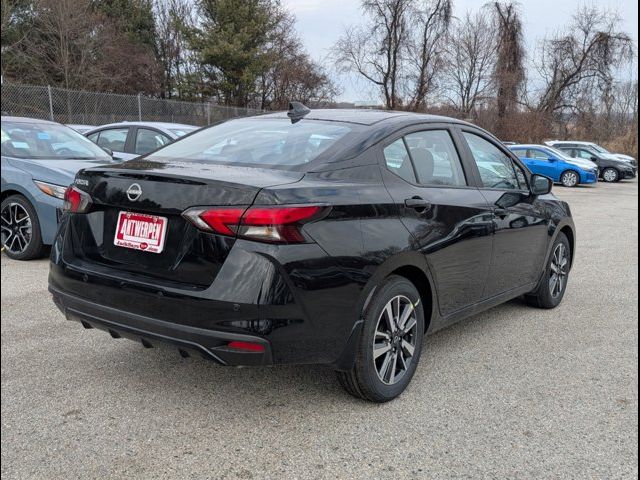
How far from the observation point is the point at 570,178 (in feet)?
75.2

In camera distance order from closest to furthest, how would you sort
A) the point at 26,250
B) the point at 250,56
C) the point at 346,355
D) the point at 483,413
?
the point at 346,355
the point at 483,413
the point at 26,250
the point at 250,56

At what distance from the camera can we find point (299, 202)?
275 centimetres

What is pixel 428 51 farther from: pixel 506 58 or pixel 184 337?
pixel 184 337

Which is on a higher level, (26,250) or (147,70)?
(147,70)

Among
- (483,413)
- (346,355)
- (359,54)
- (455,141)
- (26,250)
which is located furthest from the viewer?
(359,54)

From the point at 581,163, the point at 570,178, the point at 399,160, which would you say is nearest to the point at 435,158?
the point at 399,160

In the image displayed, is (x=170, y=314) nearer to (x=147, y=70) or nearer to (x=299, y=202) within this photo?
(x=299, y=202)

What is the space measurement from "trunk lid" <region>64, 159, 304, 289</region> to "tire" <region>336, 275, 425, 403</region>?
79cm

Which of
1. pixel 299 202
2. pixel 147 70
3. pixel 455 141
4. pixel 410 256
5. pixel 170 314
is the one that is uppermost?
pixel 147 70

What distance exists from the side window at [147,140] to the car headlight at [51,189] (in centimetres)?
330

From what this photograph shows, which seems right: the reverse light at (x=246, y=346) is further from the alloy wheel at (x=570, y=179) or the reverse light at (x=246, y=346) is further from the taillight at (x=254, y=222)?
the alloy wheel at (x=570, y=179)

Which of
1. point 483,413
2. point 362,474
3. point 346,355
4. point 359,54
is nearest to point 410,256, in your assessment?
point 346,355

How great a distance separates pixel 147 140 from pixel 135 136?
255mm

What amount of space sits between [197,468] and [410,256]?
1.48m
